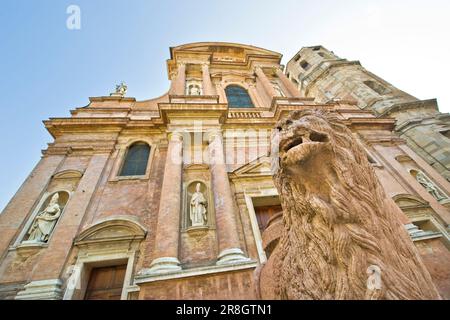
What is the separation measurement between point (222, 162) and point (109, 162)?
4368 millimetres

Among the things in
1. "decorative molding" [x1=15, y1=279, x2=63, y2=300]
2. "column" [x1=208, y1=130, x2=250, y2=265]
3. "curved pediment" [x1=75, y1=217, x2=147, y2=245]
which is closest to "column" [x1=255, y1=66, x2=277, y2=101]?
"column" [x1=208, y1=130, x2=250, y2=265]

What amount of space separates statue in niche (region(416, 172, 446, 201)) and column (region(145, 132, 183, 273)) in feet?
32.9

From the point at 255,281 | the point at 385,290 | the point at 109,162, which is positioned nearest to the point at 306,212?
the point at 385,290

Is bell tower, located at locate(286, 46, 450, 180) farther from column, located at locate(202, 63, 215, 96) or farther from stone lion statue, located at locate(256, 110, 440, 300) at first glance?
stone lion statue, located at locate(256, 110, 440, 300)

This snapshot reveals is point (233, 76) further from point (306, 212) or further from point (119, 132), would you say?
point (306, 212)

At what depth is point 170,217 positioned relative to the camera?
5.91 m

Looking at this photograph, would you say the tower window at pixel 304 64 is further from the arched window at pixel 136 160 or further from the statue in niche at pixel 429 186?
the arched window at pixel 136 160

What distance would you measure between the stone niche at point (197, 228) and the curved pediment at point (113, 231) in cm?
128

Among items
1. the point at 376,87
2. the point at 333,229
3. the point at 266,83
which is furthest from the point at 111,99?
the point at 376,87

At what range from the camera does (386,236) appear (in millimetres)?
1672

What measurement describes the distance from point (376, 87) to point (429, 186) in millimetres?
10944

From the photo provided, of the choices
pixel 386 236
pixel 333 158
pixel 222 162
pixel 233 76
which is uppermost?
pixel 233 76

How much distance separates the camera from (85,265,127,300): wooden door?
5.32 metres

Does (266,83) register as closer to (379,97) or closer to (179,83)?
(179,83)
